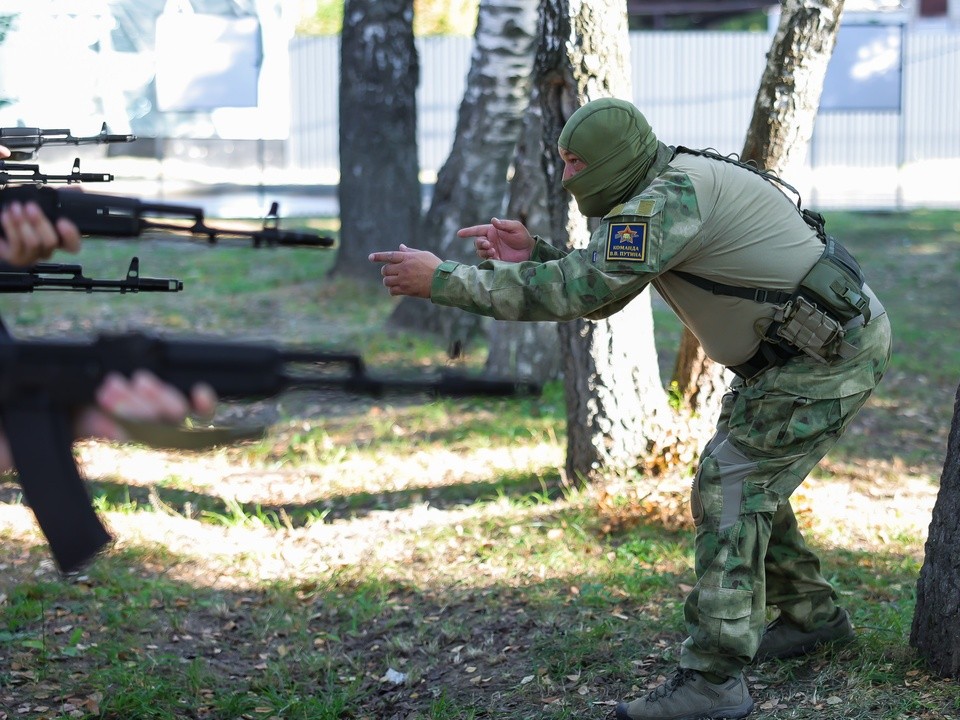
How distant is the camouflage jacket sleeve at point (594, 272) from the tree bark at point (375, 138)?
7.71m

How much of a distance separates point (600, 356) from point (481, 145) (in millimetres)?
3851

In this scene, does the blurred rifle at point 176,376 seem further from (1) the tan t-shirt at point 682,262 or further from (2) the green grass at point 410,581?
(2) the green grass at point 410,581

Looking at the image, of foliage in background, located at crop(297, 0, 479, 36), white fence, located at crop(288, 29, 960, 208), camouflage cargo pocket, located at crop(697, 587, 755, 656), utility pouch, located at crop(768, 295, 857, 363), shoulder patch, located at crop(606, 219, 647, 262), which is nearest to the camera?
shoulder patch, located at crop(606, 219, 647, 262)

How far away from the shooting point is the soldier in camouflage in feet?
10.6

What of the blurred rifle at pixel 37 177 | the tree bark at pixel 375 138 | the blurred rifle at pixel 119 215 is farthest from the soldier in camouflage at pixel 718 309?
the tree bark at pixel 375 138

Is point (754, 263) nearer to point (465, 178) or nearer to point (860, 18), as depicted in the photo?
point (465, 178)

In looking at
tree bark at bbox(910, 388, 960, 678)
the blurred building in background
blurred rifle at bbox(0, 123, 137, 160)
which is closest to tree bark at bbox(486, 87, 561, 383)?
blurred rifle at bbox(0, 123, 137, 160)

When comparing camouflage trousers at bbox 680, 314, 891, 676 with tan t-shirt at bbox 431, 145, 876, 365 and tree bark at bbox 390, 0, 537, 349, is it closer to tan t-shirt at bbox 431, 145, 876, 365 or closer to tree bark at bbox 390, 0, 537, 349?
tan t-shirt at bbox 431, 145, 876, 365

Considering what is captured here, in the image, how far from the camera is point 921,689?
12.1ft

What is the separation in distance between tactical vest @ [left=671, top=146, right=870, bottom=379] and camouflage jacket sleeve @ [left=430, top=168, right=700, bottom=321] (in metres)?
0.28

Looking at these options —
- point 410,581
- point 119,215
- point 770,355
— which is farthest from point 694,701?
point 119,215

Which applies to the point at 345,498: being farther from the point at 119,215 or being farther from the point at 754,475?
the point at 754,475

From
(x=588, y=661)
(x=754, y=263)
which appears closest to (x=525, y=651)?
(x=588, y=661)

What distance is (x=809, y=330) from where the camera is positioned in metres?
3.36
